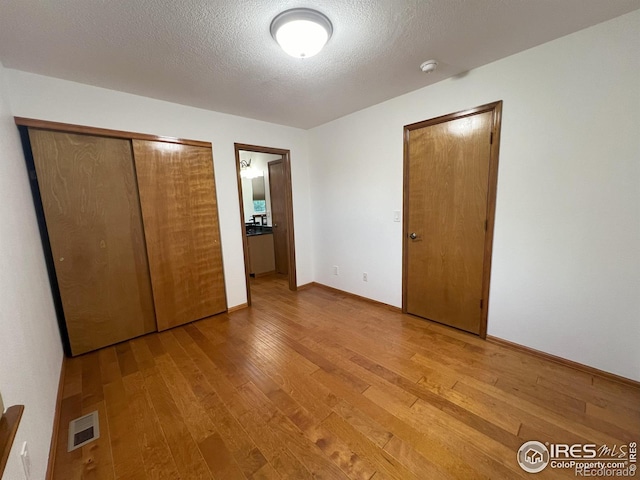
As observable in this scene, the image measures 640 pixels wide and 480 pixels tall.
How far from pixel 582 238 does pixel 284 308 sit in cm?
291

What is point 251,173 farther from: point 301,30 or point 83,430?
point 83,430

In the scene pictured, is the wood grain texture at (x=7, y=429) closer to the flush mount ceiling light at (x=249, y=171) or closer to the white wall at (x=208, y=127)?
Result: the white wall at (x=208, y=127)

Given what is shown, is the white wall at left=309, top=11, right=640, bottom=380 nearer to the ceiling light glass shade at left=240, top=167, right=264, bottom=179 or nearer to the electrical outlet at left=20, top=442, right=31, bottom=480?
the electrical outlet at left=20, top=442, right=31, bottom=480

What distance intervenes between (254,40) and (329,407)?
8.08 ft

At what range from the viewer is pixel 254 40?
1.69m

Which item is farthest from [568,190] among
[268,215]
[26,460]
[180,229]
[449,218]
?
[268,215]

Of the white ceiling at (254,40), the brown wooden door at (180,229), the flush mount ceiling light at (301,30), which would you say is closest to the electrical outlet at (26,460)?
the brown wooden door at (180,229)

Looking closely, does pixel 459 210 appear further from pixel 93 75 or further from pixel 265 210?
pixel 265 210

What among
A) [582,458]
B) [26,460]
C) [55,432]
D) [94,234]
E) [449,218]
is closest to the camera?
[26,460]

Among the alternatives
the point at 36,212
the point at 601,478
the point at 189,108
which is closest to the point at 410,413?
the point at 601,478

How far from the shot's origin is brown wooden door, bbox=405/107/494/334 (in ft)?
7.55

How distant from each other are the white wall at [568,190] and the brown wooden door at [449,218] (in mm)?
140

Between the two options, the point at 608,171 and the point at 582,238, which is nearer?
the point at 608,171

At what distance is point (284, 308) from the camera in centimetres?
331
